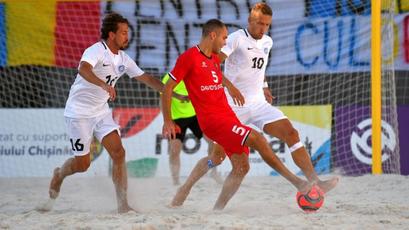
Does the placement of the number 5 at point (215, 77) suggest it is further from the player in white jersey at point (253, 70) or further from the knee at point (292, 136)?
the knee at point (292, 136)

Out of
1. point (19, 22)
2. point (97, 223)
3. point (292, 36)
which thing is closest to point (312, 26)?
point (292, 36)

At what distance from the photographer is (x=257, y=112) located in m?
7.07

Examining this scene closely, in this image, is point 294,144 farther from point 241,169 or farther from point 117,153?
point 117,153

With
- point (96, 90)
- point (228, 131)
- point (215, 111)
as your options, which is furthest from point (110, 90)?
point (228, 131)

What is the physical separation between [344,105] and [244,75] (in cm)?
438

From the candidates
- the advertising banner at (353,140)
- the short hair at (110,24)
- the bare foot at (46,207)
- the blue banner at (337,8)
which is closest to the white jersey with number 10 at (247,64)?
the short hair at (110,24)

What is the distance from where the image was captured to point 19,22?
1172 centimetres

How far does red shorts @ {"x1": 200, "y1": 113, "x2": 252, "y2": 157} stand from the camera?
620cm

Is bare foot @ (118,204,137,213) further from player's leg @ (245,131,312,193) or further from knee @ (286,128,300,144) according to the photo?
knee @ (286,128,300,144)

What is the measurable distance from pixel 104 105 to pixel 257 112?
4.76 feet

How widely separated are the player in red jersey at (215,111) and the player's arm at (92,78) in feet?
1.44

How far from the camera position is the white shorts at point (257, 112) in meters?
7.00

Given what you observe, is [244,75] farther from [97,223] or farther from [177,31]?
[177,31]

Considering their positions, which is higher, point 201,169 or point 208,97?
point 208,97
